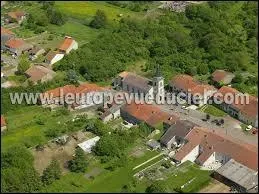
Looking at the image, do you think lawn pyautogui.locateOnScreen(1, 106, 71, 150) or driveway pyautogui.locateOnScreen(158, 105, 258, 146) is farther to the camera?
lawn pyautogui.locateOnScreen(1, 106, 71, 150)

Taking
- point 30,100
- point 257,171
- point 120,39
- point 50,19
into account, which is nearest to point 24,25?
point 50,19

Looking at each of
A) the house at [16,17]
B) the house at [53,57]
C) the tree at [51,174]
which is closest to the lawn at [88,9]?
the house at [16,17]

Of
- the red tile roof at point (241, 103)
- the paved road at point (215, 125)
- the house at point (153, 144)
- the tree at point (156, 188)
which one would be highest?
the red tile roof at point (241, 103)

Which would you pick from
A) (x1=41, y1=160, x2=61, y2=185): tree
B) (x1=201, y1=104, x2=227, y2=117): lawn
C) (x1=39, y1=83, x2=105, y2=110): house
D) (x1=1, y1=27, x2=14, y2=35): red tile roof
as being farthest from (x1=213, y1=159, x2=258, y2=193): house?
(x1=1, y1=27, x2=14, y2=35): red tile roof

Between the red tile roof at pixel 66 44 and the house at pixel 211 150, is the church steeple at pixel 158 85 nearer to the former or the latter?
the house at pixel 211 150

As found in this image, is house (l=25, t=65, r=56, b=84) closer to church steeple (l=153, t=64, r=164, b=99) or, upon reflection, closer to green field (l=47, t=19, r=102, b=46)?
green field (l=47, t=19, r=102, b=46)
